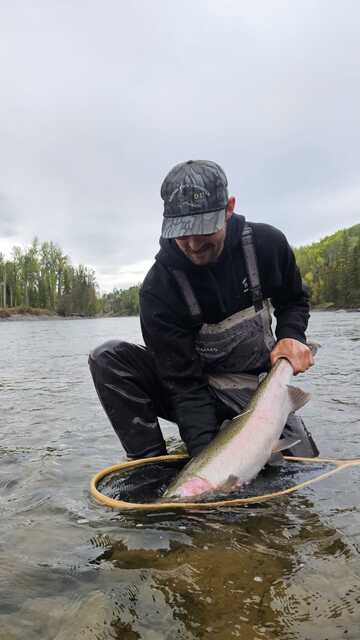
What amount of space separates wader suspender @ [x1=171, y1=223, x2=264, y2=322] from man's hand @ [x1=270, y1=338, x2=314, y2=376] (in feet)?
1.35

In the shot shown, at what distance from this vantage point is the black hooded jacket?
360 cm

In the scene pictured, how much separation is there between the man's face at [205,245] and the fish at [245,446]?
2.56 feet

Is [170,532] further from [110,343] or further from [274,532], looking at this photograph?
[110,343]

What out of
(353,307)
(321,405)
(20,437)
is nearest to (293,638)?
(20,437)

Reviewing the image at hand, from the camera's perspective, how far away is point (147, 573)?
7.26 ft

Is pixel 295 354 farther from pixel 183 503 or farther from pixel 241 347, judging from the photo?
pixel 183 503

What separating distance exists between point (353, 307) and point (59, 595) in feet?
254

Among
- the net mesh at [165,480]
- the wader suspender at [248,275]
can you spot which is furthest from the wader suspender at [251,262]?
the net mesh at [165,480]

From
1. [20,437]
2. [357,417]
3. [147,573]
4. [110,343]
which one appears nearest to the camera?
[147,573]

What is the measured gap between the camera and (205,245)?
3.30 meters

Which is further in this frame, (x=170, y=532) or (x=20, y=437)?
(x=20, y=437)

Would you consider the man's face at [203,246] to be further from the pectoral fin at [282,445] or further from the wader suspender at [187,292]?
the pectoral fin at [282,445]

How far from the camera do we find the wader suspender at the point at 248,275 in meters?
3.57

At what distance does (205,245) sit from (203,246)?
0.02m
